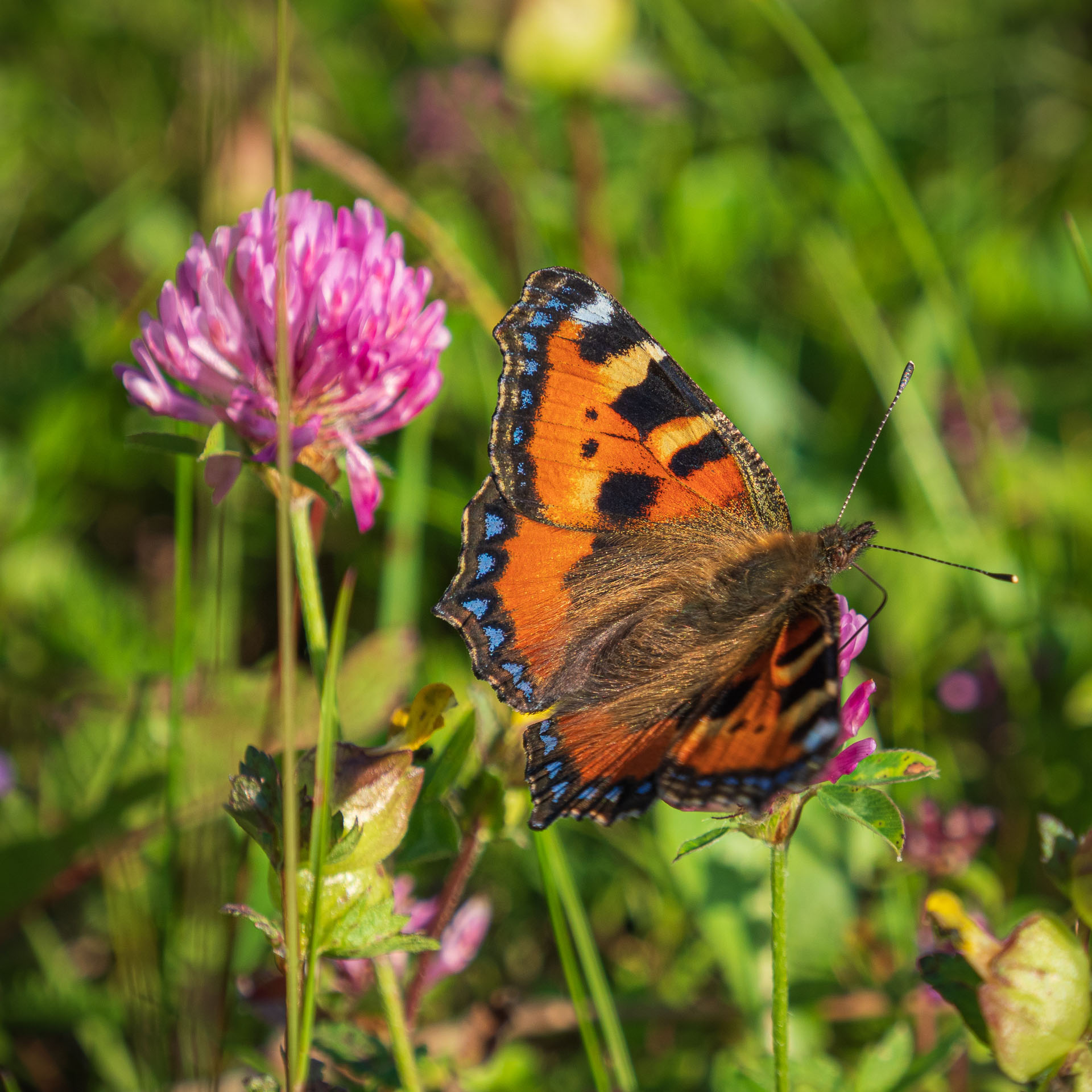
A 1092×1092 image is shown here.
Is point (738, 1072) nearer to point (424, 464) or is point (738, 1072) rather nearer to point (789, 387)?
point (424, 464)

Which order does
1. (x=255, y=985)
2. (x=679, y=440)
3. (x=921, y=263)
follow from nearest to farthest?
(x=255, y=985) < (x=679, y=440) < (x=921, y=263)

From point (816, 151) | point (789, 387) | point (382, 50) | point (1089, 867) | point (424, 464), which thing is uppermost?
point (382, 50)

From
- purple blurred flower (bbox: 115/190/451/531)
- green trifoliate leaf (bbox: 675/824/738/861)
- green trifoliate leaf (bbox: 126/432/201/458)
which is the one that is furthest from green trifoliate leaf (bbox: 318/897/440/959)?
green trifoliate leaf (bbox: 126/432/201/458)

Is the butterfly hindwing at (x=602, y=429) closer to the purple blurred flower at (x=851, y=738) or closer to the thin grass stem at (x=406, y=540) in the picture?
the purple blurred flower at (x=851, y=738)

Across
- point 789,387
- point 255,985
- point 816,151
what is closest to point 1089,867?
point 255,985

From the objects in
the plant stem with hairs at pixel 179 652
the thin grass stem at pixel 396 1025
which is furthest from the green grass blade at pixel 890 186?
the thin grass stem at pixel 396 1025

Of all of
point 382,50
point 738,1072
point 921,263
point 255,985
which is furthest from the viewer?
point 382,50

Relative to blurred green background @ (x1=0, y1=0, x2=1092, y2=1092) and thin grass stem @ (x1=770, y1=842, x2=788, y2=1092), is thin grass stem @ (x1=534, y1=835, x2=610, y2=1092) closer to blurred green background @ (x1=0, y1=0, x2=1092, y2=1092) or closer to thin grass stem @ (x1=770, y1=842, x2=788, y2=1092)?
blurred green background @ (x1=0, y1=0, x2=1092, y2=1092)
